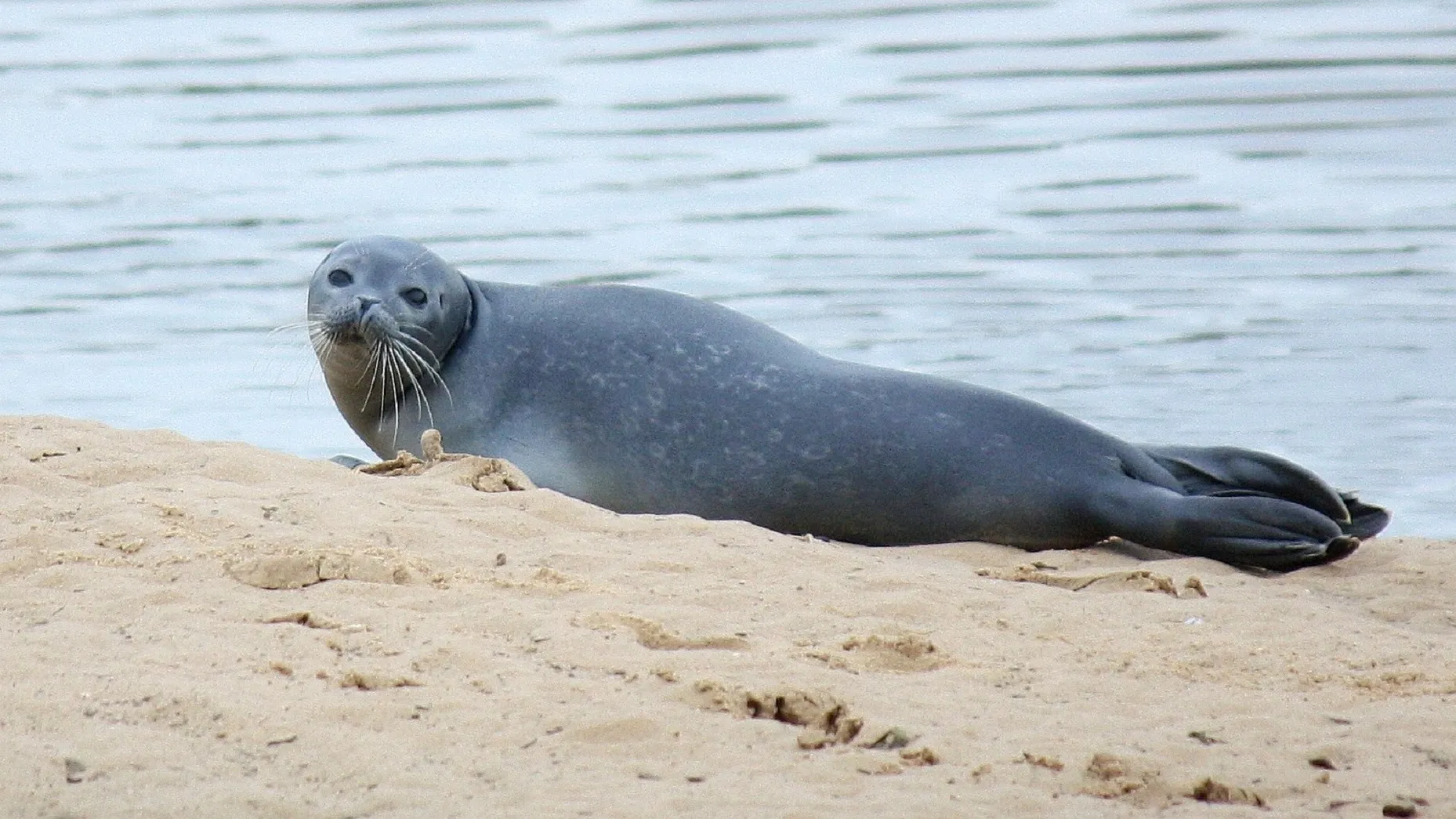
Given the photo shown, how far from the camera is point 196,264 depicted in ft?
41.0

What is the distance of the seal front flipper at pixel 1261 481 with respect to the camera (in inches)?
264

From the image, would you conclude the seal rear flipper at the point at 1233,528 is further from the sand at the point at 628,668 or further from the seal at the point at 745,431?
the sand at the point at 628,668

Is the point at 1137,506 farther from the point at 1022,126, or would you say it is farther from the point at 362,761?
the point at 1022,126

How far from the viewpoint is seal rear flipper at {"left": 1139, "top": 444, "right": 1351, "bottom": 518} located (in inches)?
264

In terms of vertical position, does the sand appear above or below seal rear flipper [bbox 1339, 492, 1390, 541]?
above

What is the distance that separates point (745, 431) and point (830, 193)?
21.2ft

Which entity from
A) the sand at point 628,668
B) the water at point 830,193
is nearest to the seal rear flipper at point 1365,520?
the sand at point 628,668

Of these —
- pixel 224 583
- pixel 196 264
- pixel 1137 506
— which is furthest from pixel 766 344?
pixel 196 264

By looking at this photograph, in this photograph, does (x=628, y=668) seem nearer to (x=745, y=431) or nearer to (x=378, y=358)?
(x=745, y=431)

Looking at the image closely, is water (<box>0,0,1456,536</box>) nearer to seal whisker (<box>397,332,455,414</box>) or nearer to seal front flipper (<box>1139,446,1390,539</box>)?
seal front flipper (<box>1139,446,1390,539</box>)

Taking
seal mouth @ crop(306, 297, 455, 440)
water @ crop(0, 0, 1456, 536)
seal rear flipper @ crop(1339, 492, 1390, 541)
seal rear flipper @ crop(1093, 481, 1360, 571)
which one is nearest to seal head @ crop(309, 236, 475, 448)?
seal mouth @ crop(306, 297, 455, 440)

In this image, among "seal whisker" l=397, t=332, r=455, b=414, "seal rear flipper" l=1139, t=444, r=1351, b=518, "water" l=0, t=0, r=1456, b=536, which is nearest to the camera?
"seal rear flipper" l=1139, t=444, r=1351, b=518

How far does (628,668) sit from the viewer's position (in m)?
4.62

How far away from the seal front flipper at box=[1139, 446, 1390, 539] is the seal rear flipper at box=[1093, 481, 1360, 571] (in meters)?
0.08
